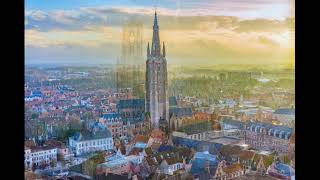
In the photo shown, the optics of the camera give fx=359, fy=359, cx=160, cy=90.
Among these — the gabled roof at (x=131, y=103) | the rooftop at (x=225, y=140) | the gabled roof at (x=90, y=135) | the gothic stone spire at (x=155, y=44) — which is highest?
the gothic stone spire at (x=155, y=44)

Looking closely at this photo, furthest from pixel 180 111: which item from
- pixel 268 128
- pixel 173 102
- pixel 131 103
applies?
pixel 268 128

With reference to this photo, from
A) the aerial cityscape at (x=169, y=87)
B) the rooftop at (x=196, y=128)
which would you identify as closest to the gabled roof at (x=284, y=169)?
the aerial cityscape at (x=169, y=87)

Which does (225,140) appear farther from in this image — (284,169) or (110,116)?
(110,116)

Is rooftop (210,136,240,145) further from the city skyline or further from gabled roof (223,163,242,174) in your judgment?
the city skyline

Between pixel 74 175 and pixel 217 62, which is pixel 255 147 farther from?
pixel 74 175

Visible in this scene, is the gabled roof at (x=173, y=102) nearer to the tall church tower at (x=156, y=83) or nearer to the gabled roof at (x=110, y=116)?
the tall church tower at (x=156, y=83)
